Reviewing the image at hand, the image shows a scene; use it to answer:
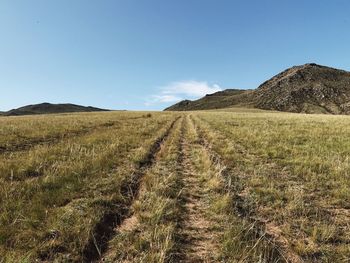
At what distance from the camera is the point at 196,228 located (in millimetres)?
5254

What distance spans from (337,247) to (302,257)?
74 cm

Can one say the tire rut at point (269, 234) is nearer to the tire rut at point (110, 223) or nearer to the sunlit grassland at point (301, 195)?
the sunlit grassland at point (301, 195)

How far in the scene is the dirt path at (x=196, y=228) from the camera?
436 cm

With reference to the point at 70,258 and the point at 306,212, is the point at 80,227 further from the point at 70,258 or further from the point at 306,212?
the point at 306,212

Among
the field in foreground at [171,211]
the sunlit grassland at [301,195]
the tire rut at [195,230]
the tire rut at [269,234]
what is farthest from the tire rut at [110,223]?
the sunlit grassland at [301,195]

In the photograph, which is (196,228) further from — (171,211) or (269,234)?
(269,234)

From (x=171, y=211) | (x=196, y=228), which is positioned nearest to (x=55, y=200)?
(x=171, y=211)

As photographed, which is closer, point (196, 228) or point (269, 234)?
A: point (269, 234)

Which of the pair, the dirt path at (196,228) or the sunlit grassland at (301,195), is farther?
the sunlit grassland at (301,195)

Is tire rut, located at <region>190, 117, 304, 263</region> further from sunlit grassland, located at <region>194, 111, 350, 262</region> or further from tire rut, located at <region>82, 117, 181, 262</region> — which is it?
tire rut, located at <region>82, 117, 181, 262</region>

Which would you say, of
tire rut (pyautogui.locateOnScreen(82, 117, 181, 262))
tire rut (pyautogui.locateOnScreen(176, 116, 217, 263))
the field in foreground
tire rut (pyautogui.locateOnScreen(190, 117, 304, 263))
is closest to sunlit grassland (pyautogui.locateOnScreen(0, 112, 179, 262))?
the field in foreground

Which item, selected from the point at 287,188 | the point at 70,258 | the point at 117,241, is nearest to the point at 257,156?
the point at 287,188

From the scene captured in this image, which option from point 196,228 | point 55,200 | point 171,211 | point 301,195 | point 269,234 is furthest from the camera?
point 301,195

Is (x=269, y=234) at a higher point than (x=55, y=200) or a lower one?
lower
